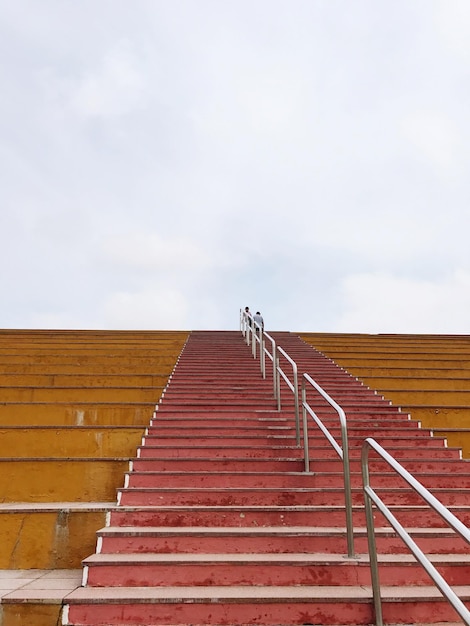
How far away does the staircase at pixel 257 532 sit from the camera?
249 centimetres

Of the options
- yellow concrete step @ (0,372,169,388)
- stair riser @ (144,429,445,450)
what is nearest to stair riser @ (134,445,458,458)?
stair riser @ (144,429,445,450)

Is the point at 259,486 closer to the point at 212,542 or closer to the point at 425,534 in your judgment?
the point at 212,542

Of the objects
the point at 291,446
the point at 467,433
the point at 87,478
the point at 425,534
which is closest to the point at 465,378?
the point at 467,433

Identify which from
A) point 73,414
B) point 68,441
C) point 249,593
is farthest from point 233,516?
point 73,414

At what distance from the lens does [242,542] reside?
122 inches

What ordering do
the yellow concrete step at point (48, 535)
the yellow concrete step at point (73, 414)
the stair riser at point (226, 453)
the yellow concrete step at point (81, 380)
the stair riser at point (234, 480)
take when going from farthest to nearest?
the yellow concrete step at point (81, 380) → the yellow concrete step at point (73, 414) → the stair riser at point (226, 453) → the stair riser at point (234, 480) → the yellow concrete step at point (48, 535)

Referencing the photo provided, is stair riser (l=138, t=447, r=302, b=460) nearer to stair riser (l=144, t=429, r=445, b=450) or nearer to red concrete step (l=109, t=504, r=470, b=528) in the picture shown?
stair riser (l=144, t=429, r=445, b=450)

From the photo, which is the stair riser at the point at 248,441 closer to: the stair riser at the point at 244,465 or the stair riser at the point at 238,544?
the stair riser at the point at 244,465

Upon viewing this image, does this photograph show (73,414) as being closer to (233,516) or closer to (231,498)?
(231,498)

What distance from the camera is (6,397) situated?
19.3ft

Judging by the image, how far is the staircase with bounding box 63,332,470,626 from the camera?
8.16 feet

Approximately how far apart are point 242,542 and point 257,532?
0.11 metres

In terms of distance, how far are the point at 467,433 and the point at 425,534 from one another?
78.3 inches

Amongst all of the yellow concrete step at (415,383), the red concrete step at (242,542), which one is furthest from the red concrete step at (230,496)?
the yellow concrete step at (415,383)
